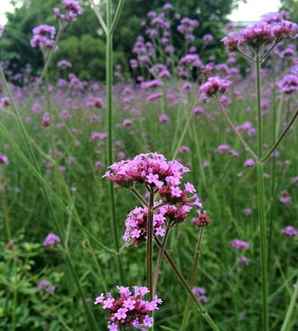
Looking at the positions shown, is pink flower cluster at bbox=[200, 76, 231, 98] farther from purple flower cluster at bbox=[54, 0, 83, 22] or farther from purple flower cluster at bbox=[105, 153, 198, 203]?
purple flower cluster at bbox=[54, 0, 83, 22]

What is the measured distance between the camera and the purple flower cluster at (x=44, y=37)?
266cm

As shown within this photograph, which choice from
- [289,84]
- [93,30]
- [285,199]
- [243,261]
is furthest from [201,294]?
[93,30]

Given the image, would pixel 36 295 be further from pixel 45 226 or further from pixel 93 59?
pixel 93 59

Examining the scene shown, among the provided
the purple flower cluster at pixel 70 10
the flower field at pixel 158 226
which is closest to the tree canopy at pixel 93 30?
the flower field at pixel 158 226

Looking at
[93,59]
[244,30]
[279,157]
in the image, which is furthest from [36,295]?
[93,59]

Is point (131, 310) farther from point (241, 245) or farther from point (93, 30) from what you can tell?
point (93, 30)

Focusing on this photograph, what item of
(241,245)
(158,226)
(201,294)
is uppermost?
(158,226)

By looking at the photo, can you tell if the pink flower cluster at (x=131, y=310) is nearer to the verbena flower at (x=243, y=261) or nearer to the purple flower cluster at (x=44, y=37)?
the verbena flower at (x=243, y=261)

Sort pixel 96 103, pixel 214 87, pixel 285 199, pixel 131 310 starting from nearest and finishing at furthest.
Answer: pixel 131 310
pixel 214 87
pixel 285 199
pixel 96 103

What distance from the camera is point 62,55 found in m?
15.1

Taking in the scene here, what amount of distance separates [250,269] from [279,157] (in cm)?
145

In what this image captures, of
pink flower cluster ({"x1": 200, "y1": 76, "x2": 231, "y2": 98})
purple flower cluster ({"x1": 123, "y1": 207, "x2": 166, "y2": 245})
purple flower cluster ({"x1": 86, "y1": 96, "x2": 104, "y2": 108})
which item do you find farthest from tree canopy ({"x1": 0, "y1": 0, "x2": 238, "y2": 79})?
purple flower cluster ({"x1": 123, "y1": 207, "x2": 166, "y2": 245})

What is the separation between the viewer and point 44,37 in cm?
270

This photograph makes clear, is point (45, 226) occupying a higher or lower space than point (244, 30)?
lower
